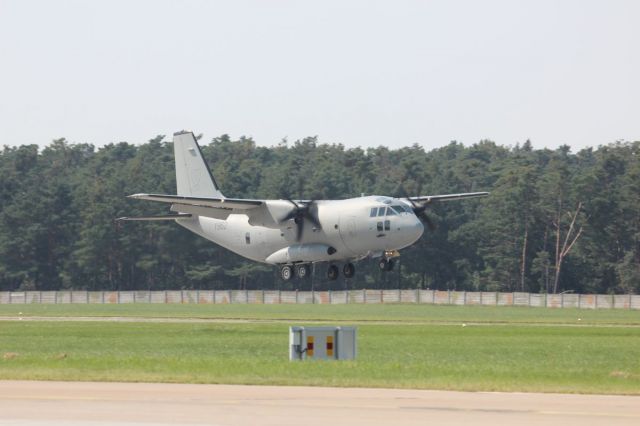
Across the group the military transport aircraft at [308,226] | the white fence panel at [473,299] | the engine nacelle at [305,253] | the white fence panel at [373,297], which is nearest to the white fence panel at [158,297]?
the white fence panel at [373,297]

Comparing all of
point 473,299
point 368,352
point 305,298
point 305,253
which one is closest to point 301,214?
point 305,253

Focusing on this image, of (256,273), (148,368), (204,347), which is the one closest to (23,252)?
(256,273)

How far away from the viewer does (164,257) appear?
145 metres

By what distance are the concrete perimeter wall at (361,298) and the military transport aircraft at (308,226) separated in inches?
1105

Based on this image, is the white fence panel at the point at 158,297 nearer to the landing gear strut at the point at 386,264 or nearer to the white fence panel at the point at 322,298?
the white fence panel at the point at 322,298

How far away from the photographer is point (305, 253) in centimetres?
7338

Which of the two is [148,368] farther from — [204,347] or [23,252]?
[23,252]

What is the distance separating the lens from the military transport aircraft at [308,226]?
2741 inches

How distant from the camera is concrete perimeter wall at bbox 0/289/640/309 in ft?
334

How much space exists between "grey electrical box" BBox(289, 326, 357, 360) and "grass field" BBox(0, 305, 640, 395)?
72 centimetres

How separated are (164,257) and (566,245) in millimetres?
46090

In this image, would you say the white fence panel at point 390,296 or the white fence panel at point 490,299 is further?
the white fence panel at point 390,296

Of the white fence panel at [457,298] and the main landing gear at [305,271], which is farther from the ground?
the main landing gear at [305,271]

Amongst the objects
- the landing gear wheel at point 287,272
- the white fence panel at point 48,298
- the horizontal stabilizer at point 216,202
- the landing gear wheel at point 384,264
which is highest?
the horizontal stabilizer at point 216,202
